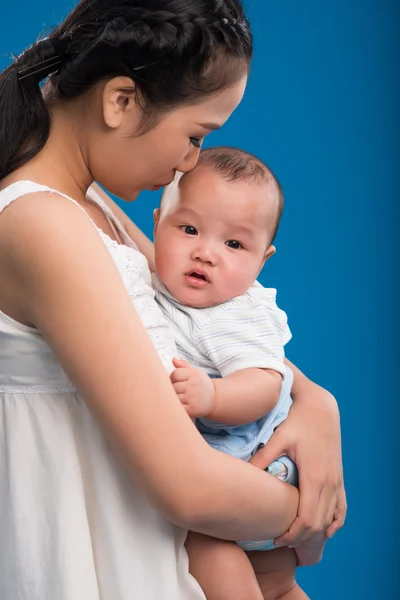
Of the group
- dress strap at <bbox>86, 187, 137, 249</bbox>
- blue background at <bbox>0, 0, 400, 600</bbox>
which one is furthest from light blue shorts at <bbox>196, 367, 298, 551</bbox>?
blue background at <bbox>0, 0, 400, 600</bbox>

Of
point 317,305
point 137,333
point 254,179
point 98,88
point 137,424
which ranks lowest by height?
point 317,305

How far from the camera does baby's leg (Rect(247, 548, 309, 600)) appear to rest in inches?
56.8

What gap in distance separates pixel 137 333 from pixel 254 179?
0.41 metres

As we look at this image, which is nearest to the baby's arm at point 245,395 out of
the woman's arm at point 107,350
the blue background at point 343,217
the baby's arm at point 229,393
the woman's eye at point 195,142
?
the baby's arm at point 229,393

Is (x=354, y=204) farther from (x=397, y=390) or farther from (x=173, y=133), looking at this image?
(x=173, y=133)

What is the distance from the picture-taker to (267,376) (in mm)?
1367

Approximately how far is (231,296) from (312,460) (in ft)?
0.90

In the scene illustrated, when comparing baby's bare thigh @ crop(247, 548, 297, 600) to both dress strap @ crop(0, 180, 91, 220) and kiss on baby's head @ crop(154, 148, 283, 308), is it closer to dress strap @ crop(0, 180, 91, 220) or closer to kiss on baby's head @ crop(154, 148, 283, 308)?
kiss on baby's head @ crop(154, 148, 283, 308)

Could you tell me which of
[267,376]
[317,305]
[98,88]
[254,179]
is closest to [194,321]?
[267,376]

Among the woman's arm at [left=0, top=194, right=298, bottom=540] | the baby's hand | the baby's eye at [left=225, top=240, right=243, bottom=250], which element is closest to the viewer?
the woman's arm at [left=0, top=194, right=298, bottom=540]

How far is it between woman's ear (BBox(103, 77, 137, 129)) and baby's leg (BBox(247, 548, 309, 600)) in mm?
674

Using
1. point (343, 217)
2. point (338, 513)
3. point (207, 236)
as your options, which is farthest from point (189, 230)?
point (343, 217)

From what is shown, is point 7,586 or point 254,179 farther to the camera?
point 254,179

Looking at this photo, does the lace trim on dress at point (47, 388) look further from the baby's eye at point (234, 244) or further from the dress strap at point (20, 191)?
the baby's eye at point (234, 244)
